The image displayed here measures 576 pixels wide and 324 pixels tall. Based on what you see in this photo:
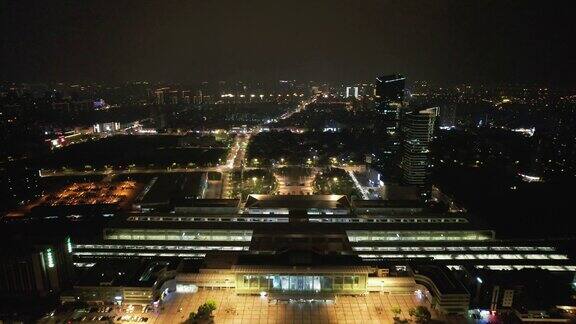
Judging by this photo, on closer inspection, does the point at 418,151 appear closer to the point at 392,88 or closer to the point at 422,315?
the point at 422,315

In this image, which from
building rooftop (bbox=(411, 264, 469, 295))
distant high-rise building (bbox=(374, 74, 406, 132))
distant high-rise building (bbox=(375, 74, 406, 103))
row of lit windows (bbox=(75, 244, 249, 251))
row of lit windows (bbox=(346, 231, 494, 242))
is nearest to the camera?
building rooftop (bbox=(411, 264, 469, 295))

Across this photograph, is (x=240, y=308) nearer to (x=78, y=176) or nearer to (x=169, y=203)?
(x=169, y=203)

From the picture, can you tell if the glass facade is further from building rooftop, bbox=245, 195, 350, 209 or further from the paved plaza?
building rooftop, bbox=245, 195, 350, 209

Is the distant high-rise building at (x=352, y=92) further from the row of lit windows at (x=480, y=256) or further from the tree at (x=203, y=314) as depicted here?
the tree at (x=203, y=314)

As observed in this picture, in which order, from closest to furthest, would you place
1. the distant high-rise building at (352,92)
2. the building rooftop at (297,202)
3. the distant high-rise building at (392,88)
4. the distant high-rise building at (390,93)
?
the building rooftop at (297,202) → the distant high-rise building at (390,93) → the distant high-rise building at (392,88) → the distant high-rise building at (352,92)

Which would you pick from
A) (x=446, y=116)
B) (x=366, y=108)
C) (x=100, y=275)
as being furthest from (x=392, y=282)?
(x=366, y=108)

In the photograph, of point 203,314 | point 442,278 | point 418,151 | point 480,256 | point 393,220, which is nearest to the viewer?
point 203,314

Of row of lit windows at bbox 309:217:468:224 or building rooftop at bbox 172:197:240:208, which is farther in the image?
building rooftop at bbox 172:197:240:208

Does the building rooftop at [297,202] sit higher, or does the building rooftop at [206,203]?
the building rooftop at [206,203]

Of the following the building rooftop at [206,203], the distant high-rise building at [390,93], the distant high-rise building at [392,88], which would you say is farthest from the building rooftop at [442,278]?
the distant high-rise building at [392,88]

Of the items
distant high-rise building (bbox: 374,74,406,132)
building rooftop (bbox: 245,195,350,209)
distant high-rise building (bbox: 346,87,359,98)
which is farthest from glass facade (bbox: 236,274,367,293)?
distant high-rise building (bbox: 346,87,359,98)

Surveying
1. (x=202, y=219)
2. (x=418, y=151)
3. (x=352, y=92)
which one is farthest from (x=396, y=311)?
(x=352, y=92)
